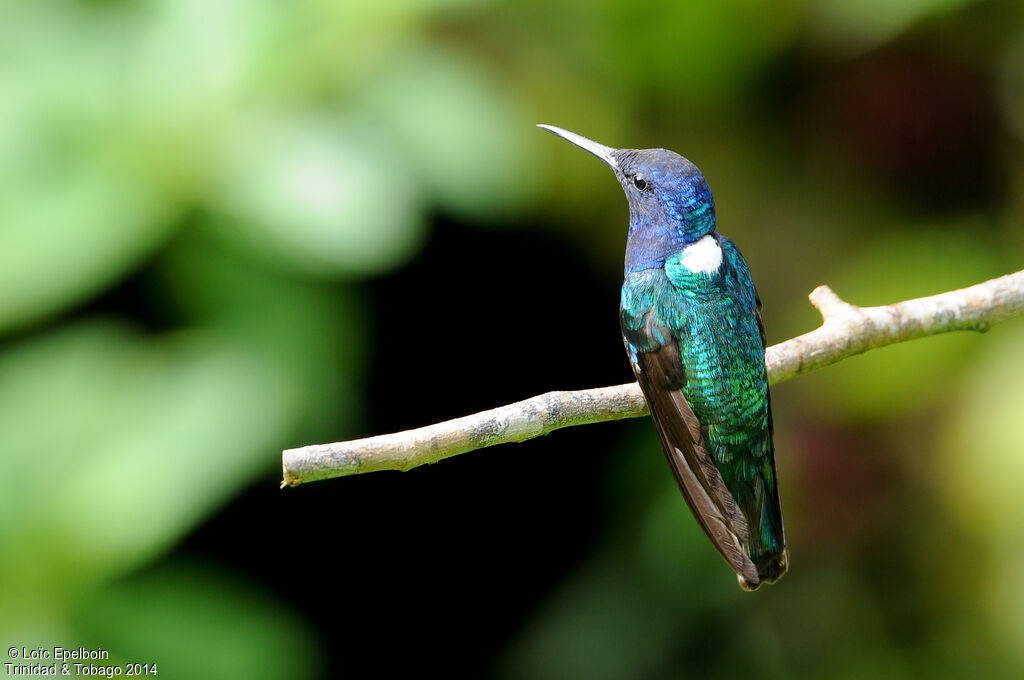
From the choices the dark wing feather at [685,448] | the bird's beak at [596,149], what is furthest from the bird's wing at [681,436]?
the bird's beak at [596,149]

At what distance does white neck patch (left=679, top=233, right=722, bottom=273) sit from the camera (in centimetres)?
234

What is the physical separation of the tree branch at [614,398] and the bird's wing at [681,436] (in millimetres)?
52

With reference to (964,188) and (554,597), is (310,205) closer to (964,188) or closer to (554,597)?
(554,597)

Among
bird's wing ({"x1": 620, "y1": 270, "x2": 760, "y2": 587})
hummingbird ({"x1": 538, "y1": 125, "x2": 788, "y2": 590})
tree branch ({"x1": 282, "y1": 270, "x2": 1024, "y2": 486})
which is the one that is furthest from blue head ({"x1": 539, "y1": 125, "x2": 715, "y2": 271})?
tree branch ({"x1": 282, "y1": 270, "x2": 1024, "y2": 486})

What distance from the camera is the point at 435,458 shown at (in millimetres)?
1733

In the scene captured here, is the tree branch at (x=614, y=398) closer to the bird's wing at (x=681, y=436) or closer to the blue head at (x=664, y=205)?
the bird's wing at (x=681, y=436)

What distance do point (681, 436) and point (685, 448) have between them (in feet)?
0.11

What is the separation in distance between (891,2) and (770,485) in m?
1.72

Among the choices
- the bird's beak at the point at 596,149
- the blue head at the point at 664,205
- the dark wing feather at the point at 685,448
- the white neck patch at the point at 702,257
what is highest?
the bird's beak at the point at 596,149

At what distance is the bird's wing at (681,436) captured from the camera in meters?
2.20

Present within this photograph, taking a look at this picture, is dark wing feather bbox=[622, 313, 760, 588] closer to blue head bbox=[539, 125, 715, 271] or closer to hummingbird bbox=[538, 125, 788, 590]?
hummingbird bbox=[538, 125, 788, 590]

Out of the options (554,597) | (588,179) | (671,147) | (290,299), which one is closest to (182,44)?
(290,299)

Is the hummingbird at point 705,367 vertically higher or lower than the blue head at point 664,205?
lower

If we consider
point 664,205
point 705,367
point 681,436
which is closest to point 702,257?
point 664,205
